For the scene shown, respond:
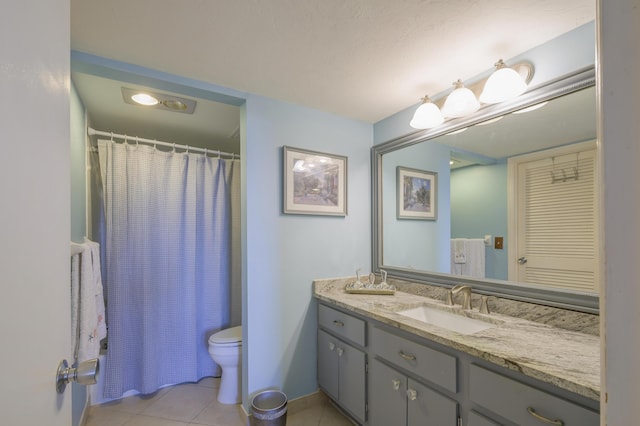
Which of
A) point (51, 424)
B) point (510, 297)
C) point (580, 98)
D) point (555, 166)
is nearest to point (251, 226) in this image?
point (51, 424)

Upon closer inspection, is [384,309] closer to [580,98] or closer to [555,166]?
[555,166]

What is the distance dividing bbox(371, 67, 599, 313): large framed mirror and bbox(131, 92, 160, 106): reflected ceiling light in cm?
171

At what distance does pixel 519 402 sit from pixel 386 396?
705 millimetres

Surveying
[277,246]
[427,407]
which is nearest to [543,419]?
[427,407]

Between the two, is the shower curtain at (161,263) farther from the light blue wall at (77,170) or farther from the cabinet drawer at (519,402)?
the cabinet drawer at (519,402)

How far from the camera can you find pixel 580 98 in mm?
1293

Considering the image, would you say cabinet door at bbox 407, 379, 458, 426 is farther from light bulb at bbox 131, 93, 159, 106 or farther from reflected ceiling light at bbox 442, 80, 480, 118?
light bulb at bbox 131, 93, 159, 106

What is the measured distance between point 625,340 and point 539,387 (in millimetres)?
818

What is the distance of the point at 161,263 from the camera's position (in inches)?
90.2

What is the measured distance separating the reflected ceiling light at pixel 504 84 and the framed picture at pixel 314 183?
1087 mm

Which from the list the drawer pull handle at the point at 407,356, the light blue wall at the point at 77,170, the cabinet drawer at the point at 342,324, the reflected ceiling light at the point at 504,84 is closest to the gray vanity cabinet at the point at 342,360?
the cabinet drawer at the point at 342,324

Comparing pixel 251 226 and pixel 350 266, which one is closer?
pixel 251 226

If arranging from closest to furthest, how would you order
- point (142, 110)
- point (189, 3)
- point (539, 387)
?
point (539, 387) < point (189, 3) < point (142, 110)

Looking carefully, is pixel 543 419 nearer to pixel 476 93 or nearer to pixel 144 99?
pixel 476 93
